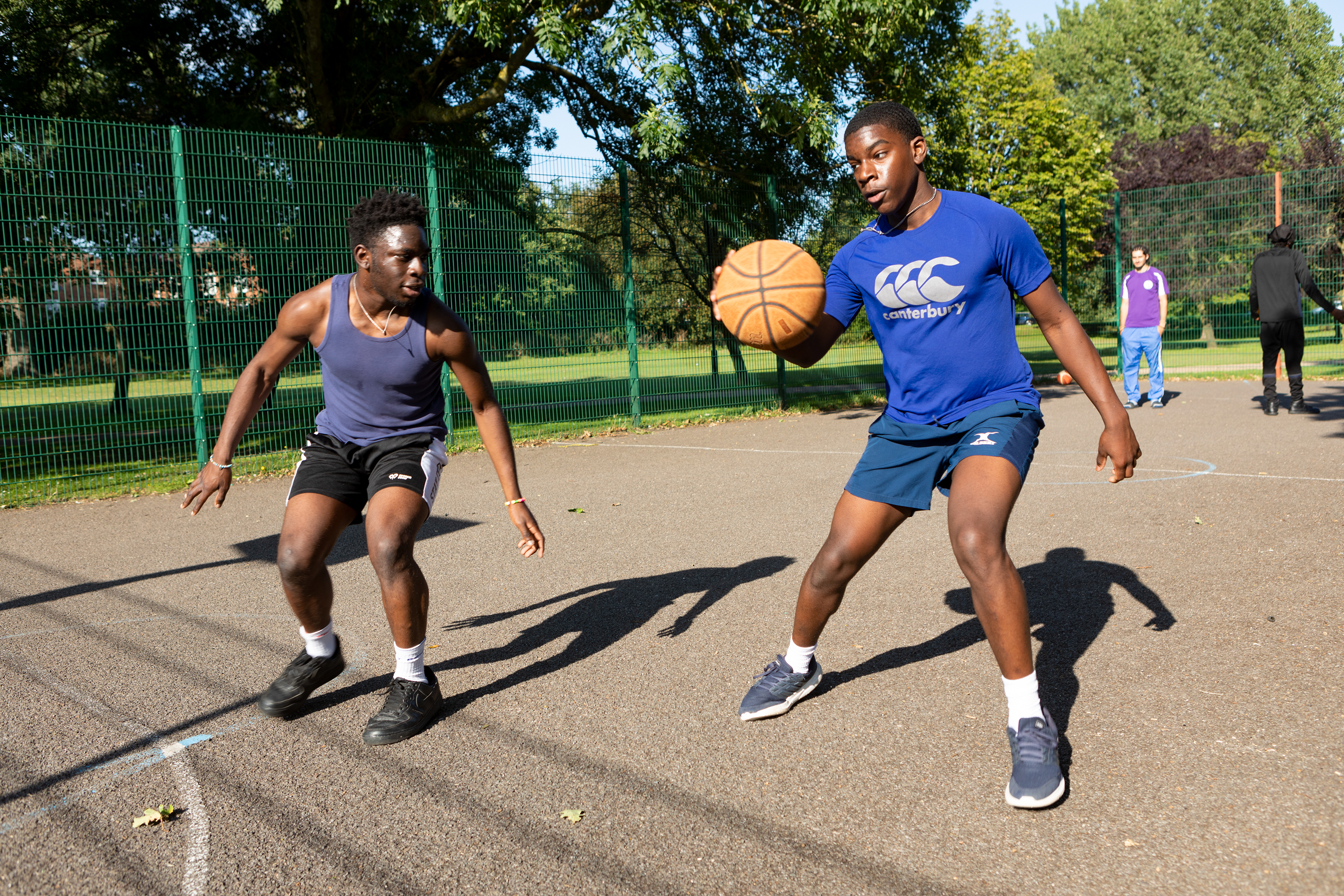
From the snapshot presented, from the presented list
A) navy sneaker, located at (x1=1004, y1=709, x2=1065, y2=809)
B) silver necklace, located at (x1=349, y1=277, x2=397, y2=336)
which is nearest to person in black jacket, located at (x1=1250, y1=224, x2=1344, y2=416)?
navy sneaker, located at (x1=1004, y1=709, x2=1065, y2=809)

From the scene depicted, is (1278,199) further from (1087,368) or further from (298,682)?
(298,682)

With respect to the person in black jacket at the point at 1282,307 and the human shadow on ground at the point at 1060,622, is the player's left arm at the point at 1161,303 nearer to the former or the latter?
the person in black jacket at the point at 1282,307

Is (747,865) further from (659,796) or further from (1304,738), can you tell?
(1304,738)

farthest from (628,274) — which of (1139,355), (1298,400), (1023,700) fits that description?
(1023,700)

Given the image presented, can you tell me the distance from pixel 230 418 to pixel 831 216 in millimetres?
13464

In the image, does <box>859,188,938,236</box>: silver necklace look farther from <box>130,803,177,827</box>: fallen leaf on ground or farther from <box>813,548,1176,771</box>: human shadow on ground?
<box>130,803,177,827</box>: fallen leaf on ground

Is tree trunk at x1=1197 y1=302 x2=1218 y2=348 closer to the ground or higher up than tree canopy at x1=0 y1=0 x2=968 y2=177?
closer to the ground

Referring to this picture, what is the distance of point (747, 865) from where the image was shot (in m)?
2.77

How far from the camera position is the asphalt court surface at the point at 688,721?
110 inches

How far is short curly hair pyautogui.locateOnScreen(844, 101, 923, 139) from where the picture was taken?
11.7ft

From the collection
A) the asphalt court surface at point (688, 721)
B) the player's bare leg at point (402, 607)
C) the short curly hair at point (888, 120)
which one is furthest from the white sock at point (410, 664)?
the short curly hair at point (888, 120)

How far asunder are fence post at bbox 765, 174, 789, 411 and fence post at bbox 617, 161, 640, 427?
2584 millimetres

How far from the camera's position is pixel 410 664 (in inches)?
155

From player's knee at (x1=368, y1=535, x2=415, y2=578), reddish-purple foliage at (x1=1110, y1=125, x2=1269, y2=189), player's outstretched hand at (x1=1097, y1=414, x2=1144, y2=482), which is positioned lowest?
player's knee at (x1=368, y1=535, x2=415, y2=578)
